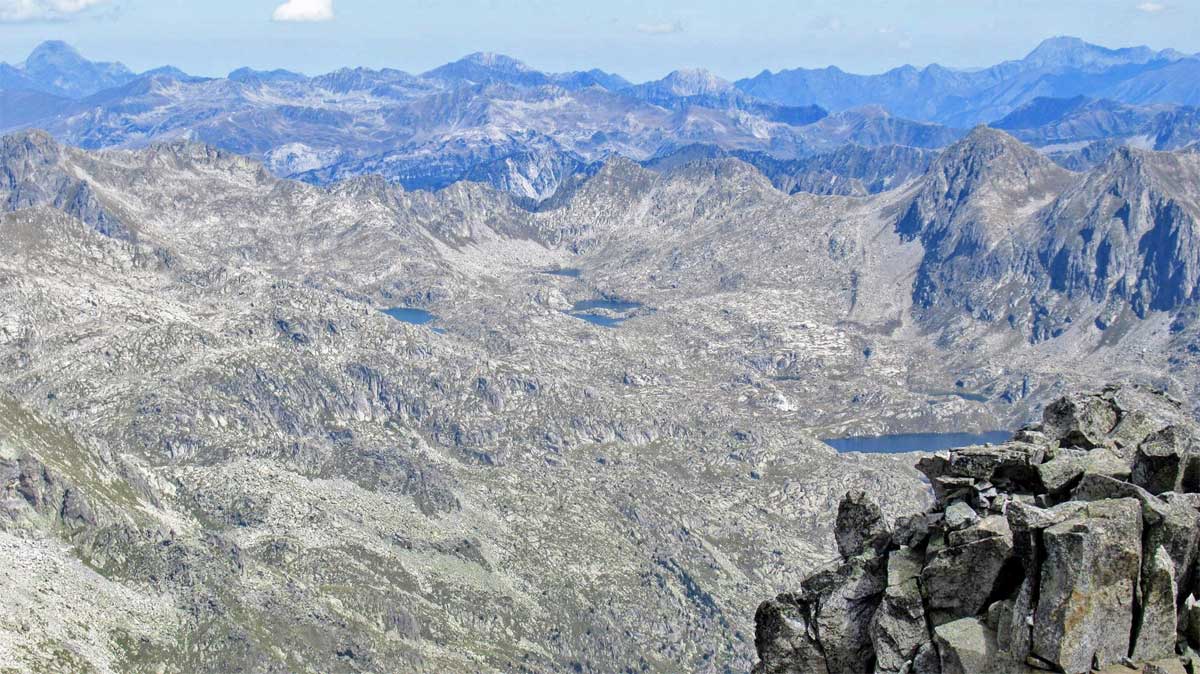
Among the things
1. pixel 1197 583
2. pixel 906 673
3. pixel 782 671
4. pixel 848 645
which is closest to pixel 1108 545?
pixel 1197 583

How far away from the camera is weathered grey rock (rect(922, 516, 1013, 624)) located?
1793 inches

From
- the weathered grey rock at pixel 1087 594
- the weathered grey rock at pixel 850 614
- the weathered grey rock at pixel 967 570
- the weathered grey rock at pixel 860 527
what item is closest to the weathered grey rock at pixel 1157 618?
the weathered grey rock at pixel 1087 594

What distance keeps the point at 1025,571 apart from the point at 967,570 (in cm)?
244

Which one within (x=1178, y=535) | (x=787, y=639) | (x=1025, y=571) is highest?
(x=1178, y=535)

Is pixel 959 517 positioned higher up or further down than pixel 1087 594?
further down

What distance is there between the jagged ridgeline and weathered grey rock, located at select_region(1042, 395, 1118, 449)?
0.41ft

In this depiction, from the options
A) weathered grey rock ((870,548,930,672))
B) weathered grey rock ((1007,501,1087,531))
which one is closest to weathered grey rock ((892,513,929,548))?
weathered grey rock ((870,548,930,672))

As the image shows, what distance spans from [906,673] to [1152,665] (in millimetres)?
→ 8989

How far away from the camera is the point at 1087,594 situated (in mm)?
41125

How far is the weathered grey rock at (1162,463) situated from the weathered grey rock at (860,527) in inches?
449

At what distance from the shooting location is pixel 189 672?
191125 mm

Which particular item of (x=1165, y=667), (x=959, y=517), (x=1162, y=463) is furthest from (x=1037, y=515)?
(x=1162, y=463)

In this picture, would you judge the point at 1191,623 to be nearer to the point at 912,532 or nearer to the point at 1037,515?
the point at 1037,515

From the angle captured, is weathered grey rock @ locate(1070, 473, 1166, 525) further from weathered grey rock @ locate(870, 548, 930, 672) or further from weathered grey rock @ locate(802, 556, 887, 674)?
weathered grey rock @ locate(802, 556, 887, 674)
